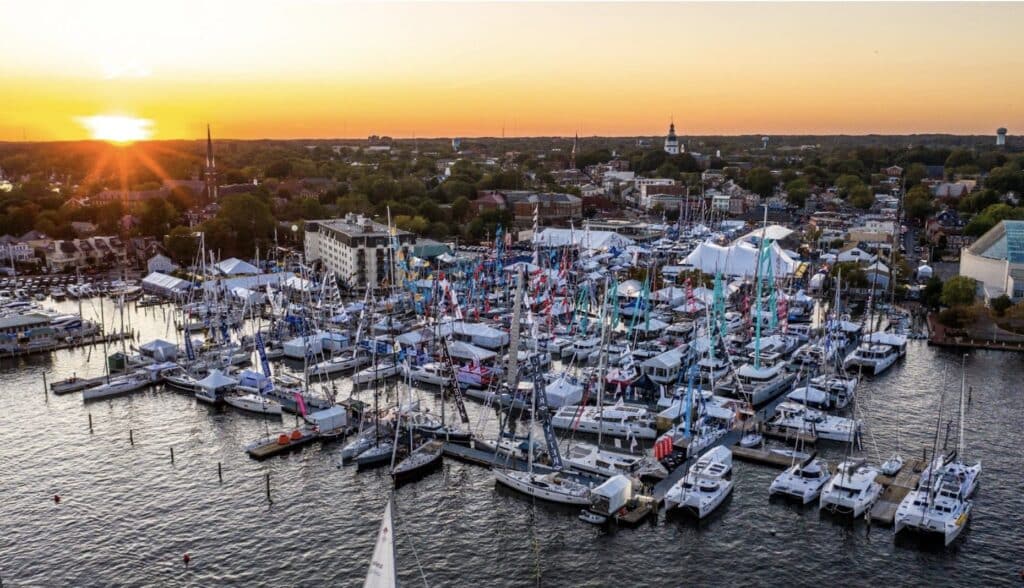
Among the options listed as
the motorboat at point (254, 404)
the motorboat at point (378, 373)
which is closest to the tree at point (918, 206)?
the motorboat at point (378, 373)

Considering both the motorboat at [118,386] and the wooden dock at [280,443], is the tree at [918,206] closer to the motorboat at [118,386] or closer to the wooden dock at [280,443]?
the wooden dock at [280,443]

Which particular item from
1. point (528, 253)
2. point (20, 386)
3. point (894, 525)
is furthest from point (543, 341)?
point (528, 253)

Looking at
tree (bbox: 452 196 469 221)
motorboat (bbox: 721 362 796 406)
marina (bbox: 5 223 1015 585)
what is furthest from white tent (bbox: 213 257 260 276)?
motorboat (bbox: 721 362 796 406)

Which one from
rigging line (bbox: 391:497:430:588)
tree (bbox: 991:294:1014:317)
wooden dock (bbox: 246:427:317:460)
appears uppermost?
tree (bbox: 991:294:1014:317)

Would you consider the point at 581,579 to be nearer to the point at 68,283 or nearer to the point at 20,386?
the point at 20,386

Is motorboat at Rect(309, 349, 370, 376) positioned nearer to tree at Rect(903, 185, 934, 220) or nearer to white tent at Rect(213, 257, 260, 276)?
white tent at Rect(213, 257, 260, 276)

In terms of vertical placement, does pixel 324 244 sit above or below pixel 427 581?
above
